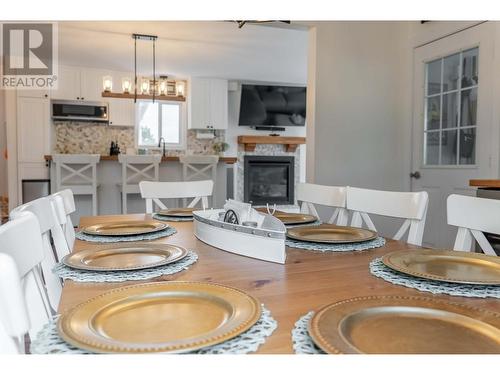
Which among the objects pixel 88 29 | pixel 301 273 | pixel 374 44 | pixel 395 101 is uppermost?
pixel 88 29

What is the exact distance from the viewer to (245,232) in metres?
1.12

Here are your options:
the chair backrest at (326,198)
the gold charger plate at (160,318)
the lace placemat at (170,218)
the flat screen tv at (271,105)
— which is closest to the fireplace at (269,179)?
the flat screen tv at (271,105)

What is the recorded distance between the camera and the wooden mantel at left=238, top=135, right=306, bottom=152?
770 centimetres

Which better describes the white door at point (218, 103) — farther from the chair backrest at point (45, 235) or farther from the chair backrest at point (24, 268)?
the chair backrest at point (24, 268)

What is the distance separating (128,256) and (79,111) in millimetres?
6305

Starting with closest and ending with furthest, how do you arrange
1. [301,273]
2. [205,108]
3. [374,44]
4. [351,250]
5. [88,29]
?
[301,273]
[351,250]
[374,44]
[88,29]
[205,108]

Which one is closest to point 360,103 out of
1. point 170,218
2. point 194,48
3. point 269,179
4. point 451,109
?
point 451,109

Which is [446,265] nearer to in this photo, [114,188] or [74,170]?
[74,170]

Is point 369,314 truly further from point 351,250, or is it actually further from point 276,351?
point 351,250

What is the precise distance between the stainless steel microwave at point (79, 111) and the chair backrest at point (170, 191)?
16.4ft

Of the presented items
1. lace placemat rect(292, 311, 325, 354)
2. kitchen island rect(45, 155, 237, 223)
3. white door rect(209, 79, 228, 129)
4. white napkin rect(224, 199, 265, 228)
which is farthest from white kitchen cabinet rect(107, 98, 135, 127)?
lace placemat rect(292, 311, 325, 354)
